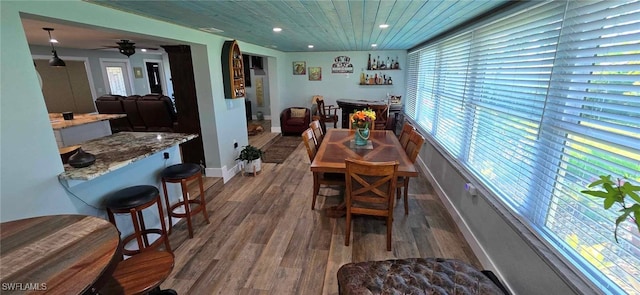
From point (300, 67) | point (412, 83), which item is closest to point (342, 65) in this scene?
point (300, 67)

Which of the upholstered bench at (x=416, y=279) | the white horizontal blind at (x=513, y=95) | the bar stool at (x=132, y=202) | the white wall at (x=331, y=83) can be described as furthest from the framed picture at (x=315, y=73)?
the upholstered bench at (x=416, y=279)

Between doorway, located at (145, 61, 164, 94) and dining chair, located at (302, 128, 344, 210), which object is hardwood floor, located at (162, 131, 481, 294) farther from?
doorway, located at (145, 61, 164, 94)

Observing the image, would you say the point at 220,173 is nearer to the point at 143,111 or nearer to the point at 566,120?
the point at 143,111

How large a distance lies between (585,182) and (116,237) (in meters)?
2.28

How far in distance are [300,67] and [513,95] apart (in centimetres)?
580

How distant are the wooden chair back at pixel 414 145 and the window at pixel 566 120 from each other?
0.53m

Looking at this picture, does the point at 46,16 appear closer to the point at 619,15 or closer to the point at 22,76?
the point at 22,76

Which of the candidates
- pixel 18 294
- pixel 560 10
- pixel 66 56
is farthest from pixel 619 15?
pixel 66 56

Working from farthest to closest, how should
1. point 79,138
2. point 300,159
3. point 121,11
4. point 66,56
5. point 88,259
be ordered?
point 66,56, point 300,159, point 79,138, point 121,11, point 88,259

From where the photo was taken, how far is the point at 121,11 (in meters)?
2.25

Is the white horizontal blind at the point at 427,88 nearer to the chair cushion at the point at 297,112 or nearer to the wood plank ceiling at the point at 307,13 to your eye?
the wood plank ceiling at the point at 307,13

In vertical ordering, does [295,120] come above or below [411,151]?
below

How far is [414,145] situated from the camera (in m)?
2.99

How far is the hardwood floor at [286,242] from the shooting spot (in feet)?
6.97
